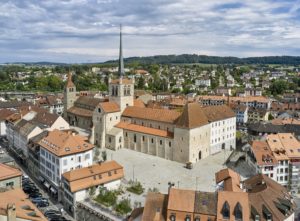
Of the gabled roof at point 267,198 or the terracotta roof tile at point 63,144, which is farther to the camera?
the terracotta roof tile at point 63,144

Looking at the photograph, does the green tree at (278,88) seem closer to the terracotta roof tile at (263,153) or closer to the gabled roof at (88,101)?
the gabled roof at (88,101)

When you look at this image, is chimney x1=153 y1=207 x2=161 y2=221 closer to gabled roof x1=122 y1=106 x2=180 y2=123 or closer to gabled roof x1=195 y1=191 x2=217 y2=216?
gabled roof x1=195 y1=191 x2=217 y2=216

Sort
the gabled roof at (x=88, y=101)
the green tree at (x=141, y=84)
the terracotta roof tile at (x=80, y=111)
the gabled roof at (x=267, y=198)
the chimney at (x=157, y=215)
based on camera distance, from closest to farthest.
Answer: the chimney at (x=157, y=215) < the gabled roof at (x=267, y=198) < the terracotta roof tile at (x=80, y=111) < the gabled roof at (x=88, y=101) < the green tree at (x=141, y=84)

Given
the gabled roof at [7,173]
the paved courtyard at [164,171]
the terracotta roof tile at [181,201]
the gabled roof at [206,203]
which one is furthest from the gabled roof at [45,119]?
the gabled roof at [206,203]

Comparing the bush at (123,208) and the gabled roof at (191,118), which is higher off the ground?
the gabled roof at (191,118)

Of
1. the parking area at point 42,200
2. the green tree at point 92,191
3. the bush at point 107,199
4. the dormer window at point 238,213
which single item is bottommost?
the parking area at point 42,200

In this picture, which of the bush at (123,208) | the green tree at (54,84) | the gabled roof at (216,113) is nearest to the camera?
the bush at (123,208)
